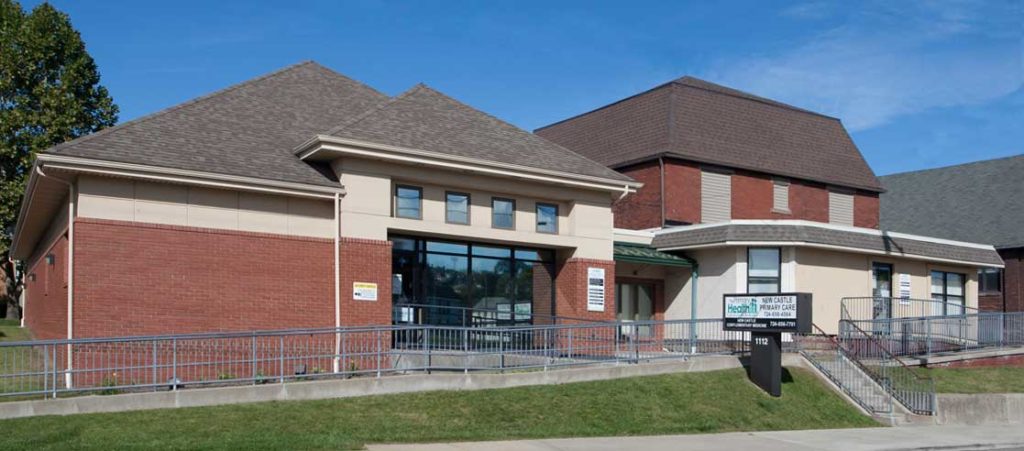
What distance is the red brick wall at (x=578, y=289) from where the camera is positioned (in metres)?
25.7

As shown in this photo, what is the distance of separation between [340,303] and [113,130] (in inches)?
229

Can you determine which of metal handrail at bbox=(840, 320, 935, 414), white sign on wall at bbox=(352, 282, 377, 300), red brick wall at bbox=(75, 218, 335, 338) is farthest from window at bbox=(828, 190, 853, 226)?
red brick wall at bbox=(75, 218, 335, 338)

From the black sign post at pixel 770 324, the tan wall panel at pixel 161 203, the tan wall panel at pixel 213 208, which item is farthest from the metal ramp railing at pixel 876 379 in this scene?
the tan wall panel at pixel 161 203

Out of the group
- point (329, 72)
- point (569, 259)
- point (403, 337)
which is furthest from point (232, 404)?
point (329, 72)

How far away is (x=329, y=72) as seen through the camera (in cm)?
2800

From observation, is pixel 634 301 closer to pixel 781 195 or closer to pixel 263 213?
pixel 781 195

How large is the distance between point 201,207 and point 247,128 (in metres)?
3.08

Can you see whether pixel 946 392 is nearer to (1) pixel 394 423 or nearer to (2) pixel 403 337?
(2) pixel 403 337

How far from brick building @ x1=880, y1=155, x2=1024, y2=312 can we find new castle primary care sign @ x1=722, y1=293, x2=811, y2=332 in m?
22.1

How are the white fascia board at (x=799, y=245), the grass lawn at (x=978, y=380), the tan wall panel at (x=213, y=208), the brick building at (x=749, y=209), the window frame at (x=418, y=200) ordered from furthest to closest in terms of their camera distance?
the brick building at (x=749, y=209) < the white fascia board at (x=799, y=245) < the grass lawn at (x=978, y=380) < the window frame at (x=418, y=200) < the tan wall panel at (x=213, y=208)

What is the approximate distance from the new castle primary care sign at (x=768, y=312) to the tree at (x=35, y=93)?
26.9 metres

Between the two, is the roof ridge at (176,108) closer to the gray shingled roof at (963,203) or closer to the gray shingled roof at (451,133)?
the gray shingled roof at (451,133)

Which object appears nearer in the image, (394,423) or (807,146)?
(394,423)

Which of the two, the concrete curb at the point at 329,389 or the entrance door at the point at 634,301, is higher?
the entrance door at the point at 634,301
